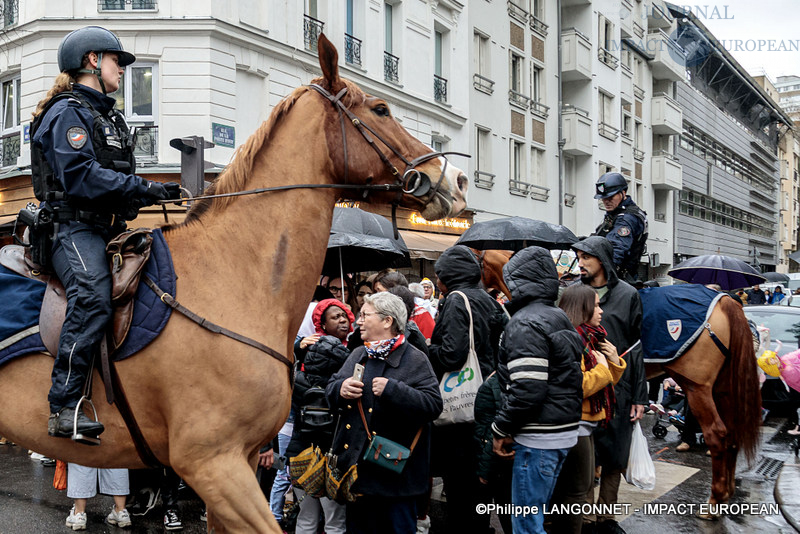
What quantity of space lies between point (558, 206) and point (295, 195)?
90.2ft

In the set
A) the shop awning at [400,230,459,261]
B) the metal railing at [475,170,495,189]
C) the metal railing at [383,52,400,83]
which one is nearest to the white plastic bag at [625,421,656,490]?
the shop awning at [400,230,459,261]

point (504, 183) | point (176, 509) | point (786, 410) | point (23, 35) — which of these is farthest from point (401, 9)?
point (176, 509)

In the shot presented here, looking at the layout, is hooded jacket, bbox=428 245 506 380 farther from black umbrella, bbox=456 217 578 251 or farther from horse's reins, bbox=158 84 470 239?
black umbrella, bbox=456 217 578 251

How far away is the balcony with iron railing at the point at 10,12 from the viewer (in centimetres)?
1623

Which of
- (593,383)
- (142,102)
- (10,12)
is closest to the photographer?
(593,383)

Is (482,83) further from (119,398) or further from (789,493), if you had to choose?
(119,398)

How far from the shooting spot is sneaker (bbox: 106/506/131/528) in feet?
20.3

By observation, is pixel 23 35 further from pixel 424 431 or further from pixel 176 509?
pixel 424 431

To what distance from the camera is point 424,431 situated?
4.80 m

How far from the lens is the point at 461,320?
5.42 meters

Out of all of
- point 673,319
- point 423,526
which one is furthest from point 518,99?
point 423,526

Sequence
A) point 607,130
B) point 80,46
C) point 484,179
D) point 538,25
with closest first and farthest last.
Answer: point 80,46 < point 484,179 < point 538,25 < point 607,130

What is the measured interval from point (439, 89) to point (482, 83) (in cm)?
277

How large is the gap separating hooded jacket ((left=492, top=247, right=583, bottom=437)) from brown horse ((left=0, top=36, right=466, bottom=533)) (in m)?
1.17
